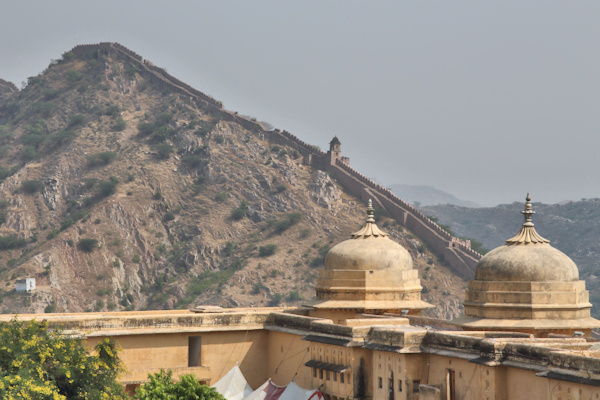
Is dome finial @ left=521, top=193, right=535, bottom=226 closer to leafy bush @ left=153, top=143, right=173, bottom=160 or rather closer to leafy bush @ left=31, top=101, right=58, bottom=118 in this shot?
leafy bush @ left=153, top=143, right=173, bottom=160

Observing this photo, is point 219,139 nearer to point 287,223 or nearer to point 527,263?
point 287,223

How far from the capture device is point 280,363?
952 inches

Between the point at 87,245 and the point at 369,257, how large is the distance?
188ft

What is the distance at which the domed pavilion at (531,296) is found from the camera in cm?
1997

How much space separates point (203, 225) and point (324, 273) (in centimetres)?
6071

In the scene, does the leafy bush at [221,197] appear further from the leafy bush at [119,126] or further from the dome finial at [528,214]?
the dome finial at [528,214]

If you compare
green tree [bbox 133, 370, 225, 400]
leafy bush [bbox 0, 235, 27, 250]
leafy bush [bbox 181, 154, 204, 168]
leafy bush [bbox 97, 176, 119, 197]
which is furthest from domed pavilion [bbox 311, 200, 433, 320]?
leafy bush [bbox 181, 154, 204, 168]

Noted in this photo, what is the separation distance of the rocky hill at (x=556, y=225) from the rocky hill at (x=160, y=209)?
24589mm

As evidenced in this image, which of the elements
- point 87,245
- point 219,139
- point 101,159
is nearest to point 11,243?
point 87,245

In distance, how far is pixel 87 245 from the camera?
79.4 metres

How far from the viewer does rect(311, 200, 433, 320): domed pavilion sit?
24625 millimetres

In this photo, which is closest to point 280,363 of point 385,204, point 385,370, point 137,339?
point 137,339

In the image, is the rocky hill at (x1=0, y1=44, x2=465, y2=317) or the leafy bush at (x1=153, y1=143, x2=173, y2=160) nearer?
the rocky hill at (x1=0, y1=44, x2=465, y2=317)

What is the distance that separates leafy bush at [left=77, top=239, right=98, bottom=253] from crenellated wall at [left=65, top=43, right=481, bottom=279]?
20.0m
